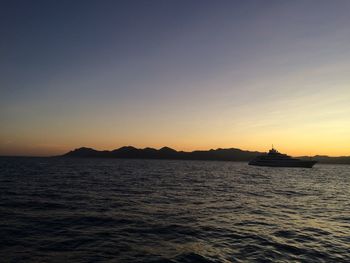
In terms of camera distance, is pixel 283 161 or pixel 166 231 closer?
pixel 166 231

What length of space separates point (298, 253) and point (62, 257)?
11.5 meters

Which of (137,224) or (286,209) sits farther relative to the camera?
(286,209)

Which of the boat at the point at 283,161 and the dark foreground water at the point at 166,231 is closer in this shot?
the dark foreground water at the point at 166,231

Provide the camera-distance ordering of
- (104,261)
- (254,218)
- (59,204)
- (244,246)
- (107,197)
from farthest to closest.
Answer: (107,197) < (59,204) < (254,218) < (244,246) < (104,261)

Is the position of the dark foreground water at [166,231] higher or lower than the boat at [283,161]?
lower

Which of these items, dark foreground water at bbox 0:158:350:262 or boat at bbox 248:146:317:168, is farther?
boat at bbox 248:146:317:168

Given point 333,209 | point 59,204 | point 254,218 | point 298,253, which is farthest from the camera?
point 333,209

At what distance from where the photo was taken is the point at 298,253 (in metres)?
15.5

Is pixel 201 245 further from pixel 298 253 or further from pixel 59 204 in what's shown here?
pixel 59 204

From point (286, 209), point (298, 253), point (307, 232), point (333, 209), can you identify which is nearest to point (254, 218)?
point (307, 232)

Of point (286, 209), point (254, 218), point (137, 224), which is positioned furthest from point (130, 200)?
point (286, 209)

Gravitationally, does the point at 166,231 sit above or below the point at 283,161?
below

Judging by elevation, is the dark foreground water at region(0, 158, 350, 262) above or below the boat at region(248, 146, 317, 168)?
below

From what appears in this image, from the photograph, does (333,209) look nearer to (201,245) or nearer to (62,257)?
(201,245)
